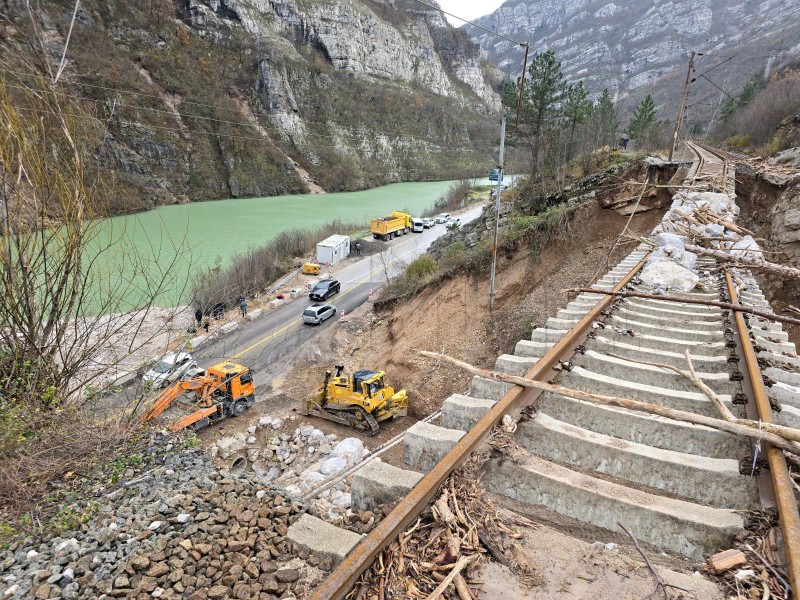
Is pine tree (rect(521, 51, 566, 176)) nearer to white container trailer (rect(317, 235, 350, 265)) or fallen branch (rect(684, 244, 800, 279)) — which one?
white container trailer (rect(317, 235, 350, 265))

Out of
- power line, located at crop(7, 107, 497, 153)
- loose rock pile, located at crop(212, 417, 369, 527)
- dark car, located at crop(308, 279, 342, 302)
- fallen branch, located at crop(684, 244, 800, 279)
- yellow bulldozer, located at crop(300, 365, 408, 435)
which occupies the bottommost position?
loose rock pile, located at crop(212, 417, 369, 527)

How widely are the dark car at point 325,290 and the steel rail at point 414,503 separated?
25.2 meters

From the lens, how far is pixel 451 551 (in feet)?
6.23

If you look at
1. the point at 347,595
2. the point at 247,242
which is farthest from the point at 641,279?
the point at 247,242

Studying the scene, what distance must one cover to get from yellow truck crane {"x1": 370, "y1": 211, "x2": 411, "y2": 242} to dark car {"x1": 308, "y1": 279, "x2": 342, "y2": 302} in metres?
13.5

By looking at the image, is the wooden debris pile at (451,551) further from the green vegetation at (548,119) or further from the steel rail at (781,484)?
the green vegetation at (548,119)

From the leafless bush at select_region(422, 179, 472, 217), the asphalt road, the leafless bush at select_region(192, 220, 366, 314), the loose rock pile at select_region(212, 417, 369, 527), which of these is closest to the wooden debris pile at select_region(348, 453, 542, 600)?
the loose rock pile at select_region(212, 417, 369, 527)

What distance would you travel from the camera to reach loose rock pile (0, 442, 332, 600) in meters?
2.11

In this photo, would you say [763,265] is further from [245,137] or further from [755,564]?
[245,137]

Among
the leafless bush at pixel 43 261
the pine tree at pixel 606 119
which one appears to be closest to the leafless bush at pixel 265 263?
the leafless bush at pixel 43 261

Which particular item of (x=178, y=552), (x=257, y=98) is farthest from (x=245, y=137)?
(x=178, y=552)

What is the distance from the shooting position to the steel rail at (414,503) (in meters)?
1.70

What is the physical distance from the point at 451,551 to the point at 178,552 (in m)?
1.65

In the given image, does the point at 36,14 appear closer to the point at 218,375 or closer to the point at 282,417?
the point at 218,375
